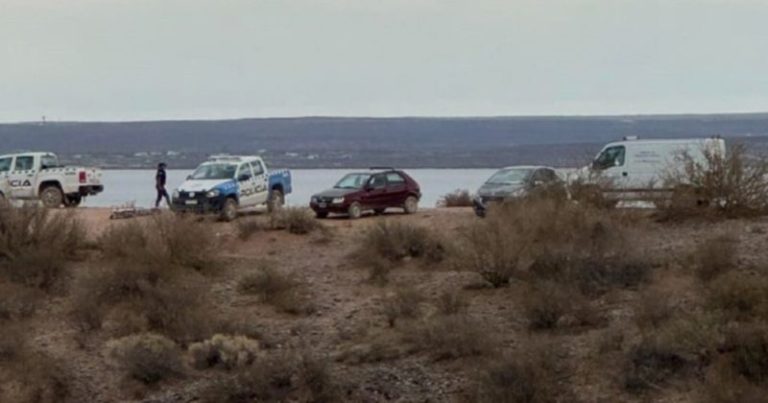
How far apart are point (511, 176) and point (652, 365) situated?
2427cm

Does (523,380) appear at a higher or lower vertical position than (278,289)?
lower

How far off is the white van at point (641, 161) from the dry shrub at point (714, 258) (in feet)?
27.8

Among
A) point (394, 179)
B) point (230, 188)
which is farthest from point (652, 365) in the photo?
point (394, 179)

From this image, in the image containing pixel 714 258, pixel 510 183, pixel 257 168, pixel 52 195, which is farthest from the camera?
pixel 52 195

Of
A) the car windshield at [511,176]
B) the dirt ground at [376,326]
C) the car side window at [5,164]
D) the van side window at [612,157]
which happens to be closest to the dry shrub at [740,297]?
the dirt ground at [376,326]

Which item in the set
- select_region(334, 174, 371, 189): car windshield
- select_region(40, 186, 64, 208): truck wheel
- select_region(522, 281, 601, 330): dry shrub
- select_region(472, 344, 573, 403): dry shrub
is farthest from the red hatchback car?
select_region(472, 344, 573, 403): dry shrub

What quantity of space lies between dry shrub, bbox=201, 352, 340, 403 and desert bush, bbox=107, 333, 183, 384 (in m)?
1.51

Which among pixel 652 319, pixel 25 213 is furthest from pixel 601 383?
pixel 25 213

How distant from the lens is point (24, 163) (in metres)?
54.1

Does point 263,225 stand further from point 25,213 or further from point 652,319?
point 652,319

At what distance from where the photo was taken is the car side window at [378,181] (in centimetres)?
5025

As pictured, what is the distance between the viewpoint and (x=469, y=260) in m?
32.9

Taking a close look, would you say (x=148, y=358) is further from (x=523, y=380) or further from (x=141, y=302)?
(x=523, y=380)

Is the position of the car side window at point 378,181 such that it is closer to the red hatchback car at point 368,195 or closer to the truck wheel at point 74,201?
the red hatchback car at point 368,195
